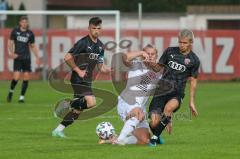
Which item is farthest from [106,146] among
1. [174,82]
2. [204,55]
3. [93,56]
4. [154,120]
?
[204,55]

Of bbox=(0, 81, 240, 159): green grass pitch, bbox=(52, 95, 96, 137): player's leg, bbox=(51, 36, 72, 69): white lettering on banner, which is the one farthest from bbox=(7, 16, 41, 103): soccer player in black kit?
bbox=(51, 36, 72, 69): white lettering on banner

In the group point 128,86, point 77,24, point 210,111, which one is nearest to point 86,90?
point 128,86

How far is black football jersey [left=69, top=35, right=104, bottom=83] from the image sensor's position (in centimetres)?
1473

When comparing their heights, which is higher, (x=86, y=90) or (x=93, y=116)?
(x=86, y=90)

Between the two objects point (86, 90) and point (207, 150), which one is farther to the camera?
point (86, 90)

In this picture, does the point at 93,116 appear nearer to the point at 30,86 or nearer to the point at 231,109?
the point at 231,109

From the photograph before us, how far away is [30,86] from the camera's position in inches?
1222

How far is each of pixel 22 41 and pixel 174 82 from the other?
11053 mm

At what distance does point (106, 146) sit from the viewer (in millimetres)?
13172

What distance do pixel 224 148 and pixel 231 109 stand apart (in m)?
8.94

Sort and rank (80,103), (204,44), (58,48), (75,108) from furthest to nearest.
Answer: (204,44) → (58,48) → (75,108) → (80,103)

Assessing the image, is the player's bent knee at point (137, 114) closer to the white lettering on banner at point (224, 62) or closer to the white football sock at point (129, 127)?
the white football sock at point (129, 127)

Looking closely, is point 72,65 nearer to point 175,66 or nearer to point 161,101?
point 161,101

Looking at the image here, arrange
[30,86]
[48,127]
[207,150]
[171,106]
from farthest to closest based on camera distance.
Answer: [30,86], [48,127], [171,106], [207,150]
